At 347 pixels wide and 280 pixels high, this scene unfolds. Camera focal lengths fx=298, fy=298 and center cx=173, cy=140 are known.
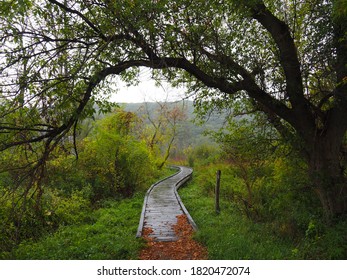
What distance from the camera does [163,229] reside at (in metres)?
9.14

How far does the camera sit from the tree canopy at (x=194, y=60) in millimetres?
5230

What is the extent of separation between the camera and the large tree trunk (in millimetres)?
7301

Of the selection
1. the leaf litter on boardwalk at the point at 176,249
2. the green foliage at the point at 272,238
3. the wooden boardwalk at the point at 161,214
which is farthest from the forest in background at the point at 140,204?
the wooden boardwalk at the point at 161,214

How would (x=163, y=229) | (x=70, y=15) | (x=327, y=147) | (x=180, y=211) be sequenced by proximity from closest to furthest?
(x=70, y=15) → (x=327, y=147) → (x=163, y=229) → (x=180, y=211)

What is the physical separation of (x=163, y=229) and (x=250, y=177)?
3889 mm

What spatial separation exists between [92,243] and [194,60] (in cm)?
544

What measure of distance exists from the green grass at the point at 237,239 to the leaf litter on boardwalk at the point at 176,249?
0.24 metres

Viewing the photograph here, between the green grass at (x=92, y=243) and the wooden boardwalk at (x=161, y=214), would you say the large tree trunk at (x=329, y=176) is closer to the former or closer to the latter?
the wooden boardwalk at (x=161, y=214)

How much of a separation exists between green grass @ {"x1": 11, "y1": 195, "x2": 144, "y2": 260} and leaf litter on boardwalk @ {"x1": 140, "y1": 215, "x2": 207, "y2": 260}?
288 millimetres

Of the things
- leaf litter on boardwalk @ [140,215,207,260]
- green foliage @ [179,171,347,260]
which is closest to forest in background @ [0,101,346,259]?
green foliage @ [179,171,347,260]

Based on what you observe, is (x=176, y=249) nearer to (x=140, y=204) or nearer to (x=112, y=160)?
(x=140, y=204)

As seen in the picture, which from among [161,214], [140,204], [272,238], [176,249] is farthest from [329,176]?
[140,204]

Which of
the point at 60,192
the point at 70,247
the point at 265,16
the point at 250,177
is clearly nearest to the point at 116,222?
the point at 70,247

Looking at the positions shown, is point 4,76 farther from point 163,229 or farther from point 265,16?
point 163,229
